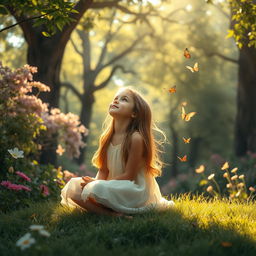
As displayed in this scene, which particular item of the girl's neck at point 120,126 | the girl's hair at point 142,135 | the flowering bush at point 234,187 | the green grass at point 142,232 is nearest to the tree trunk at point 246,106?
the flowering bush at point 234,187

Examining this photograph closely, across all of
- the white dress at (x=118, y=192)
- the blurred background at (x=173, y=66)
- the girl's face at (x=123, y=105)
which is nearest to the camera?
the white dress at (x=118, y=192)

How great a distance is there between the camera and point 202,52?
1919 centimetres

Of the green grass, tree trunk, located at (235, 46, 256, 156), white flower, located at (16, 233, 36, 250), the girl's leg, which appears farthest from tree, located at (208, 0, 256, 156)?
white flower, located at (16, 233, 36, 250)

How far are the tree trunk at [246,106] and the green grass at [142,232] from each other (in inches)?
A: 310

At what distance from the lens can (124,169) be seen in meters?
4.95

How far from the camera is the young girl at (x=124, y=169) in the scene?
4.59m

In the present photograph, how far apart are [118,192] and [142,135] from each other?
28.7 inches

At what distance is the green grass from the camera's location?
11.6ft

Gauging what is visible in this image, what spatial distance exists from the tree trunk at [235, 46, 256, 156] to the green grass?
788 cm

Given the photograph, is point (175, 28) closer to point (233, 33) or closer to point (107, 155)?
point (233, 33)

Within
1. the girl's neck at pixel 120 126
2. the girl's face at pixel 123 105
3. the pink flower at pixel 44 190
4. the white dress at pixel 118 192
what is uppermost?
the girl's face at pixel 123 105

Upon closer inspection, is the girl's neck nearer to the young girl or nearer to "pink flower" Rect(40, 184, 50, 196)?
the young girl

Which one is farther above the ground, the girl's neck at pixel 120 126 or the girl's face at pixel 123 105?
the girl's face at pixel 123 105

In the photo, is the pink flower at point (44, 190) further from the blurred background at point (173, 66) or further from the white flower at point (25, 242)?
the blurred background at point (173, 66)
